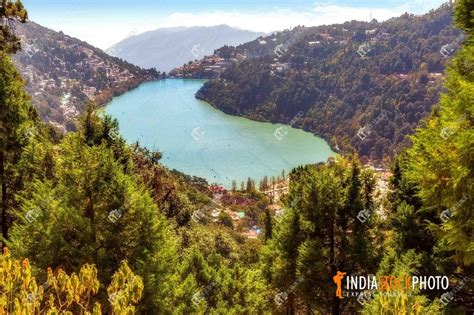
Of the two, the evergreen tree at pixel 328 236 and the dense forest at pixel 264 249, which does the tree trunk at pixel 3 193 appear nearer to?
the dense forest at pixel 264 249

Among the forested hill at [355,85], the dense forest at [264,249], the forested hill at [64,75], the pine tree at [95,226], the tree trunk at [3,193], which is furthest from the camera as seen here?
the forested hill at [64,75]

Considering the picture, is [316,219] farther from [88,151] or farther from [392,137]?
[392,137]

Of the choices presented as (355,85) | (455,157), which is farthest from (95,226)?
(355,85)

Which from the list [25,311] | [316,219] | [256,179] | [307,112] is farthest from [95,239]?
[307,112]

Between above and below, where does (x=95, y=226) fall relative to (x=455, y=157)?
below

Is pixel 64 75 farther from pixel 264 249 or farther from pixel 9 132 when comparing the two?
pixel 9 132

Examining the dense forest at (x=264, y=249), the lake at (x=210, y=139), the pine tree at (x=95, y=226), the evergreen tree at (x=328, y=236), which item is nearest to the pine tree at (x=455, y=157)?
the dense forest at (x=264, y=249)
